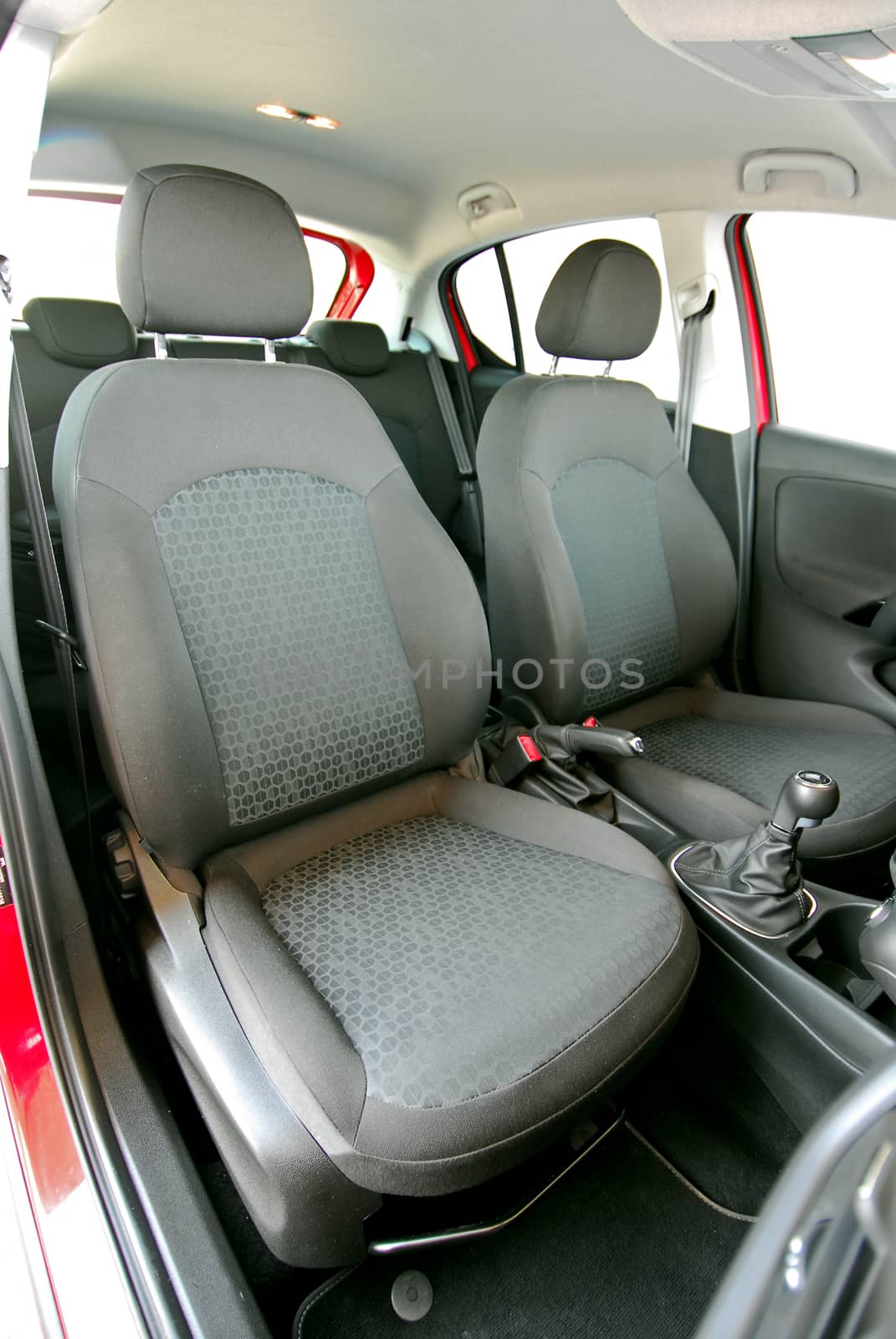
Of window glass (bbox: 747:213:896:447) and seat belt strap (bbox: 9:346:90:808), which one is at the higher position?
window glass (bbox: 747:213:896:447)

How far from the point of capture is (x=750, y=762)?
1.77 metres

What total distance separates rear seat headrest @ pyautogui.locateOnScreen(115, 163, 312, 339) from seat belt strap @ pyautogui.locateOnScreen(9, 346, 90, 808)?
23 centimetres

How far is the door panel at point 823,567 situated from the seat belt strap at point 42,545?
1.80m

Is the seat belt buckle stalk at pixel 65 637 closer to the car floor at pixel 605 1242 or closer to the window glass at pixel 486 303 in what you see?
the car floor at pixel 605 1242

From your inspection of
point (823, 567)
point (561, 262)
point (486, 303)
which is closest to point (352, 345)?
point (486, 303)

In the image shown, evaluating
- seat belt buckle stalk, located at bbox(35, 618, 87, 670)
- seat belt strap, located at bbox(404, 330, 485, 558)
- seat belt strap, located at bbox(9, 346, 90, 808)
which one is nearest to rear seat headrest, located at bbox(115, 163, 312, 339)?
seat belt strap, located at bbox(9, 346, 90, 808)

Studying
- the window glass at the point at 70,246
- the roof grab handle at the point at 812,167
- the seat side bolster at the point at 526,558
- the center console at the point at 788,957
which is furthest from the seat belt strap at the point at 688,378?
the center console at the point at 788,957

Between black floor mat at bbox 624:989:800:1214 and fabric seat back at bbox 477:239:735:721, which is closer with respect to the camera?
black floor mat at bbox 624:989:800:1214

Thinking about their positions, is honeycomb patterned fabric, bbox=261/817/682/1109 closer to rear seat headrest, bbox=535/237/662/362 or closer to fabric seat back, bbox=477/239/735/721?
fabric seat back, bbox=477/239/735/721

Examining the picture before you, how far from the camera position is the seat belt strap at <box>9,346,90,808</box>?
1166 mm

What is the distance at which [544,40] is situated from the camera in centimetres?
150

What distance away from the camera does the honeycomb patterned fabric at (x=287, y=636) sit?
4.08ft

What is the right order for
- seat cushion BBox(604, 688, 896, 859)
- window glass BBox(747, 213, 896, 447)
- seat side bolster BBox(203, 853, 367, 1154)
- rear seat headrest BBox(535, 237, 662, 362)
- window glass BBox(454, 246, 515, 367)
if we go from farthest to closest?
window glass BBox(454, 246, 515, 367), window glass BBox(747, 213, 896, 447), rear seat headrest BBox(535, 237, 662, 362), seat cushion BBox(604, 688, 896, 859), seat side bolster BBox(203, 853, 367, 1154)

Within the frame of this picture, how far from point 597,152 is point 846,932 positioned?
1.78 m
